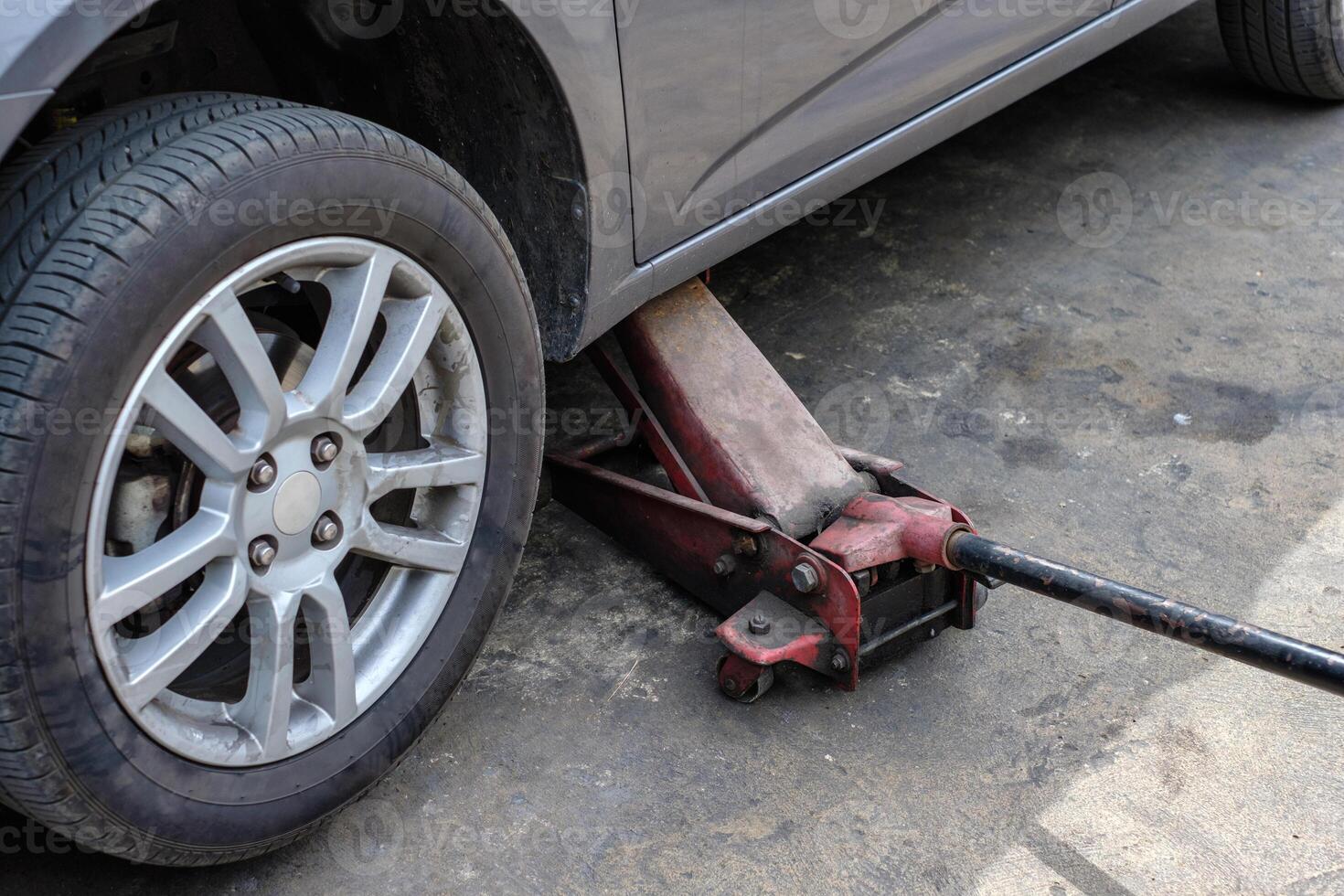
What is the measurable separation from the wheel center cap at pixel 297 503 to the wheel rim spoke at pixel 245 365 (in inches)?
3.1

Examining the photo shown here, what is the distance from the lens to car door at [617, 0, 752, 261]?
1.90 metres

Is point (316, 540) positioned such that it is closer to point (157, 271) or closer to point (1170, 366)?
point (157, 271)

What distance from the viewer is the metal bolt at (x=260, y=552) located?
1.59 meters

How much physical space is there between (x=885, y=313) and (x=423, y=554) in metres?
1.71

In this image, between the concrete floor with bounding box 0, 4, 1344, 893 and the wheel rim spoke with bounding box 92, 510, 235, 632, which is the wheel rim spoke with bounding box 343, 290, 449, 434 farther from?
the concrete floor with bounding box 0, 4, 1344, 893

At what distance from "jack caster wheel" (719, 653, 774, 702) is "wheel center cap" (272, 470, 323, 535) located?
2.41 ft

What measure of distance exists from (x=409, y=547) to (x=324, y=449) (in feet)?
0.71

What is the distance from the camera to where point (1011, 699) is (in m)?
2.07

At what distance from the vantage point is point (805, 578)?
1.99 m

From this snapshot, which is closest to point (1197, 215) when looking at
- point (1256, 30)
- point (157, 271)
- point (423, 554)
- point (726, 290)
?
point (1256, 30)
